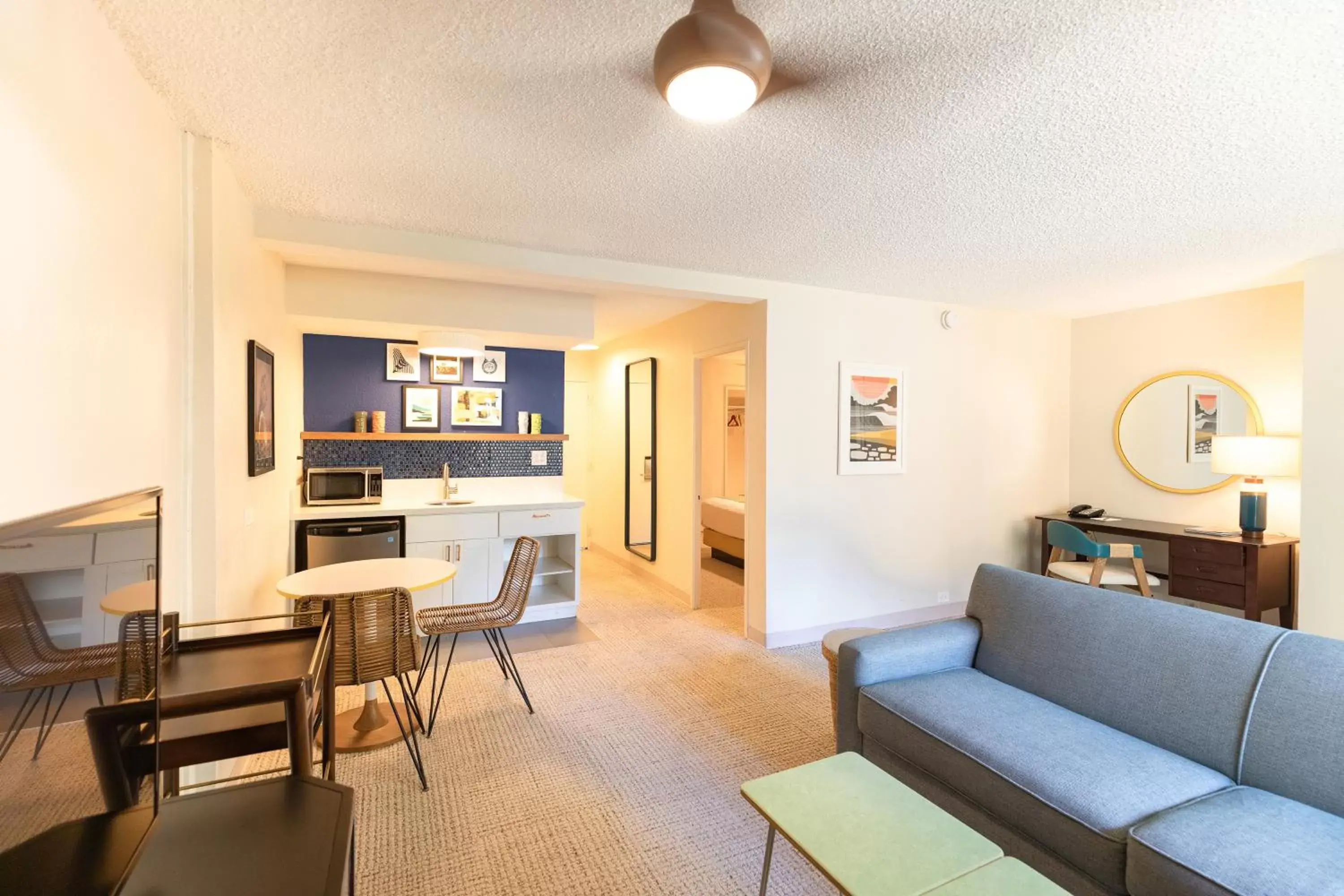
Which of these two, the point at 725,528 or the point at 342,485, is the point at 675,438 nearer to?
the point at 725,528

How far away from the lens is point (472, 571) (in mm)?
4164

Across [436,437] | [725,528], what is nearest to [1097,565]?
[725,528]

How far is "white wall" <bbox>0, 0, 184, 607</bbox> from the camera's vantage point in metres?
1.16

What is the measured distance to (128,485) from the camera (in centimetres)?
167

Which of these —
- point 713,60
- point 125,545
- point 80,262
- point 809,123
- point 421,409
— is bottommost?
point 125,545

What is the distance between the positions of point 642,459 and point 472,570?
2165 millimetres

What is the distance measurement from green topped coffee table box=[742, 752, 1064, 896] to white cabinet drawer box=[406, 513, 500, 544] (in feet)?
9.81

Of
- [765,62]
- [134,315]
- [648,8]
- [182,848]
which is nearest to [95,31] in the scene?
[134,315]

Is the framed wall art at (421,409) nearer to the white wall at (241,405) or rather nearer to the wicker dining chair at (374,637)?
the white wall at (241,405)

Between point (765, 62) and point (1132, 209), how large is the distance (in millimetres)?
2279

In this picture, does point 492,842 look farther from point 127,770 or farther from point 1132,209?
point 1132,209

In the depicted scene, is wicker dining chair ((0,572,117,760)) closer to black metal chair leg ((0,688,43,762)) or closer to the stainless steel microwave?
black metal chair leg ((0,688,43,762))

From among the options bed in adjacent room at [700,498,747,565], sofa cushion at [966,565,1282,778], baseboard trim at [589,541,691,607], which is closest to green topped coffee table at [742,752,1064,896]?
sofa cushion at [966,565,1282,778]

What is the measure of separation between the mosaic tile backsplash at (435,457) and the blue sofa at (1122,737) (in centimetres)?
321
